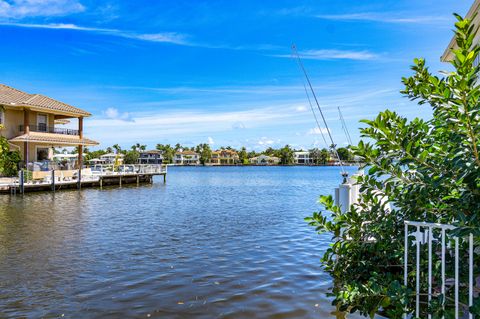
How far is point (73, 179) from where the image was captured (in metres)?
32.6

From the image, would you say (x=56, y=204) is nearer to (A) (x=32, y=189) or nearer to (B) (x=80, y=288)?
(A) (x=32, y=189)

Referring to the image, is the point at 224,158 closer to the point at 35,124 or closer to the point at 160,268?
the point at 35,124

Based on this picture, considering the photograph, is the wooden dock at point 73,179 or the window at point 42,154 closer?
the wooden dock at point 73,179

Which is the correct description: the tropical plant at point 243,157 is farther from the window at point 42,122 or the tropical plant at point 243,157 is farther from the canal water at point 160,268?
the canal water at point 160,268

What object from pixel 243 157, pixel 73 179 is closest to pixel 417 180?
pixel 73 179

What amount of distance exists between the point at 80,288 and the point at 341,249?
5.30 m

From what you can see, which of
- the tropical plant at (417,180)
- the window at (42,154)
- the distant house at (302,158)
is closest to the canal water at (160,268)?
the tropical plant at (417,180)

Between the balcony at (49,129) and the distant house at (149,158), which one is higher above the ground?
the balcony at (49,129)

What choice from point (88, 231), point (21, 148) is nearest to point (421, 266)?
point (88, 231)

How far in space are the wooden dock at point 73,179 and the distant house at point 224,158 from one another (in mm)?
132095

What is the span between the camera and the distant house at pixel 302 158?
184625 millimetres

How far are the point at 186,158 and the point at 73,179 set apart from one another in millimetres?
143969

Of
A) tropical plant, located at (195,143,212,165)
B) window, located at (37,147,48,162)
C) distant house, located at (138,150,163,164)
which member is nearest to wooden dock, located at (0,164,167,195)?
window, located at (37,147,48,162)

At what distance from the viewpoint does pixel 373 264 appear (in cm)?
431
